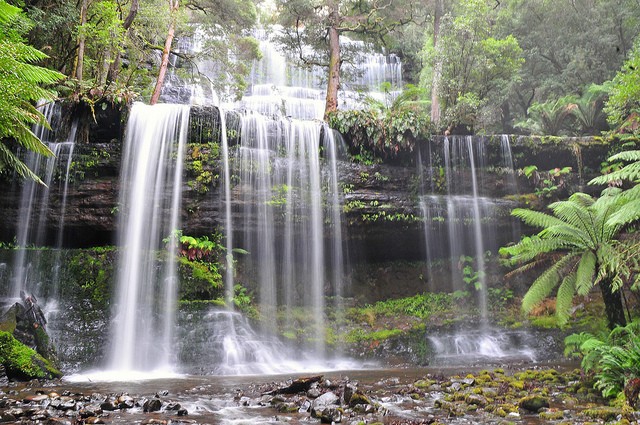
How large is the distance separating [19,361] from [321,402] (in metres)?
4.61

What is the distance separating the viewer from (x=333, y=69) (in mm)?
15984

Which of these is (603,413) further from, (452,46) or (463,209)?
(452,46)

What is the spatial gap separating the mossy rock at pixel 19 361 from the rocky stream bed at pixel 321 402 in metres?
0.21

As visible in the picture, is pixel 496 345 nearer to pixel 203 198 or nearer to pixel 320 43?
pixel 203 198

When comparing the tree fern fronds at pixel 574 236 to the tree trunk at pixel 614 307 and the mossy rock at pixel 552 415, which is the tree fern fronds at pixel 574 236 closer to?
the tree trunk at pixel 614 307

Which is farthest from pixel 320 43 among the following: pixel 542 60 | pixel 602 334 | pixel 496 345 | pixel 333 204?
pixel 602 334

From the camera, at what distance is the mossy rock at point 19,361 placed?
20.8 feet

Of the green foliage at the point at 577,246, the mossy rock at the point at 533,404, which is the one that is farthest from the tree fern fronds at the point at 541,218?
the mossy rock at the point at 533,404

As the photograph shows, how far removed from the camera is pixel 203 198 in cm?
1195

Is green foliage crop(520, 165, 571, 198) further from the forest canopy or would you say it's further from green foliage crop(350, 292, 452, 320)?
green foliage crop(350, 292, 452, 320)

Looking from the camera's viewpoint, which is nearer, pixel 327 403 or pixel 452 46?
pixel 327 403

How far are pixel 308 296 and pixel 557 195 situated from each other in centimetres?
853

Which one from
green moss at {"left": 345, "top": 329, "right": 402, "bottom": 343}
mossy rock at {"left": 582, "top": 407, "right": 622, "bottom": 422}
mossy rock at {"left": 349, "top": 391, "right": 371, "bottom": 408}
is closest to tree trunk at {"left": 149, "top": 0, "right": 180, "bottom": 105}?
green moss at {"left": 345, "top": 329, "right": 402, "bottom": 343}

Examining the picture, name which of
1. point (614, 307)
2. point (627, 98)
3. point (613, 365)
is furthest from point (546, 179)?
point (613, 365)
